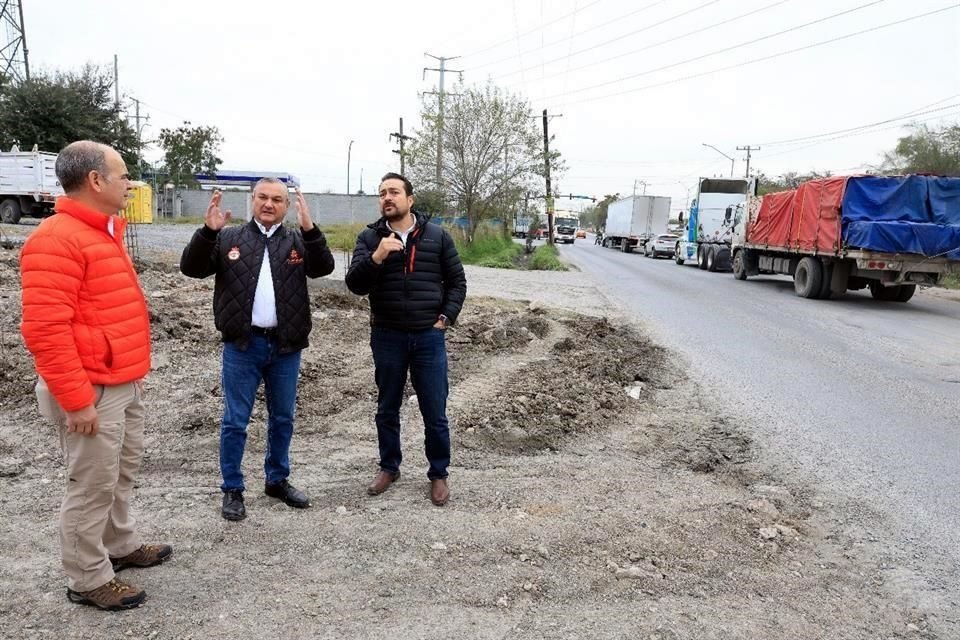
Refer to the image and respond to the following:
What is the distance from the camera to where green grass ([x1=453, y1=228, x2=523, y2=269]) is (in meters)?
23.3

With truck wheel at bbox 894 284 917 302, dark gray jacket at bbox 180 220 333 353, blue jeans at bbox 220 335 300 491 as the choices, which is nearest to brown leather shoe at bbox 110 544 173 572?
blue jeans at bbox 220 335 300 491

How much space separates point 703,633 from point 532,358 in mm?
5178

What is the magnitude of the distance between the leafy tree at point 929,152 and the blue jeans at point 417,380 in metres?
39.6

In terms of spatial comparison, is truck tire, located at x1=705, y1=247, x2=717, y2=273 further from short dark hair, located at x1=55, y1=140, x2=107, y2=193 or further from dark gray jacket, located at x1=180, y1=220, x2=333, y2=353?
short dark hair, located at x1=55, y1=140, x2=107, y2=193

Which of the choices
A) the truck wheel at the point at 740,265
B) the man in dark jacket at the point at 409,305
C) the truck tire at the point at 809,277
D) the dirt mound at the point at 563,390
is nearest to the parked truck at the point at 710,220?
the truck wheel at the point at 740,265

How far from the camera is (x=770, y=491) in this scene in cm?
446

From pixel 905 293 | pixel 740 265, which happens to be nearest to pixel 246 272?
pixel 905 293

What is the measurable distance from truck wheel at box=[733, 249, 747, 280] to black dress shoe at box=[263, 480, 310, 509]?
19702 millimetres

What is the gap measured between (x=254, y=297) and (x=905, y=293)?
16233 millimetres

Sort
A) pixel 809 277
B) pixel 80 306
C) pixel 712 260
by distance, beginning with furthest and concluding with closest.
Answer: pixel 712 260, pixel 809 277, pixel 80 306

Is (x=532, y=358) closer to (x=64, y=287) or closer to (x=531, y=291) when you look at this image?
(x=64, y=287)

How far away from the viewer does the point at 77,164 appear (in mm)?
2855

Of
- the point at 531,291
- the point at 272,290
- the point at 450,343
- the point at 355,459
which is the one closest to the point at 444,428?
the point at 355,459

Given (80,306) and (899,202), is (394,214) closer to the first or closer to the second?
(80,306)
